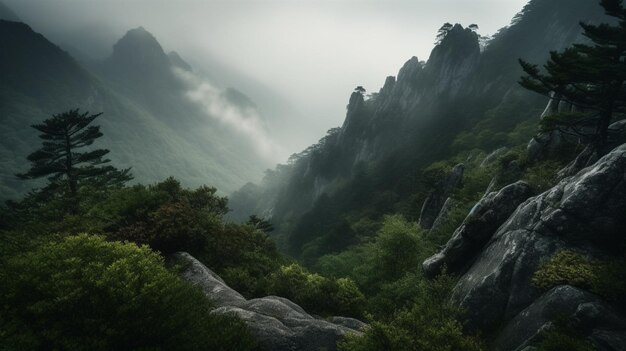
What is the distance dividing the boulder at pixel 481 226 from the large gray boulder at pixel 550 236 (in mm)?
2463

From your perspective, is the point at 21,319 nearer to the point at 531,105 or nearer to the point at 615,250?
the point at 615,250

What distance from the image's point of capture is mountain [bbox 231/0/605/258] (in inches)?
2923

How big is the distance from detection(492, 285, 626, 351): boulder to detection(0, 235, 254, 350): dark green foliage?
8.79 meters

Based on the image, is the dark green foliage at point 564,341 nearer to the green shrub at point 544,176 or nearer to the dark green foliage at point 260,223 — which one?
the green shrub at point 544,176

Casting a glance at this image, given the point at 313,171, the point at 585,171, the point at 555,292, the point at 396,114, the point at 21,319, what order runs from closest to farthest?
the point at 21,319 < the point at 555,292 < the point at 585,171 < the point at 396,114 < the point at 313,171

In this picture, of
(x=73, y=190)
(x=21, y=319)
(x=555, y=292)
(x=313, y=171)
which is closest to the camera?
(x=21, y=319)

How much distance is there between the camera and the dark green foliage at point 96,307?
24.0ft

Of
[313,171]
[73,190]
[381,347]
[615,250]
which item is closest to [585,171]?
[615,250]

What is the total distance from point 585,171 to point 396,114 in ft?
339

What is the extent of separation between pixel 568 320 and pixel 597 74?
544 inches

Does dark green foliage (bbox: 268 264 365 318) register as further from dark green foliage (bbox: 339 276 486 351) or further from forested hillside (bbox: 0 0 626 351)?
dark green foliage (bbox: 339 276 486 351)

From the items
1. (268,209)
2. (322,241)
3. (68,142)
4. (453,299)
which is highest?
(453,299)

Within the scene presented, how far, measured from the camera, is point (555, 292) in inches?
450

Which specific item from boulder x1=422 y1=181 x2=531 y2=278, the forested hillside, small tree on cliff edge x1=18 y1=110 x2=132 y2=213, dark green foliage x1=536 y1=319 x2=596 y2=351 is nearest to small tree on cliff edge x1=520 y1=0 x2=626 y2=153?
the forested hillside
